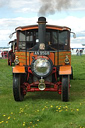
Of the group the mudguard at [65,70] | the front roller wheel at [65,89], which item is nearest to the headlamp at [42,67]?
the mudguard at [65,70]

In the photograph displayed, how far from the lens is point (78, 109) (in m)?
6.14

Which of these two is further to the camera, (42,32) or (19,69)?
(19,69)

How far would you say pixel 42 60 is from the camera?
719 centimetres

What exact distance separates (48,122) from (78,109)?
1.17 meters

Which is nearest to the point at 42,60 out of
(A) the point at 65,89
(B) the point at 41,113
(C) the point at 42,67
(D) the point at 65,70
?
(C) the point at 42,67

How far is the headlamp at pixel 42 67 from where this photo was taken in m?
7.17

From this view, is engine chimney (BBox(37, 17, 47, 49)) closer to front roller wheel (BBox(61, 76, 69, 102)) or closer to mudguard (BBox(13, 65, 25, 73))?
mudguard (BBox(13, 65, 25, 73))

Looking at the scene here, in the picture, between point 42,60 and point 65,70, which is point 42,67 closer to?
point 42,60

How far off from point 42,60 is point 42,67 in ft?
0.69

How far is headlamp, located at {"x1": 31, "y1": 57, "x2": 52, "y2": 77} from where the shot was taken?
7.17 meters

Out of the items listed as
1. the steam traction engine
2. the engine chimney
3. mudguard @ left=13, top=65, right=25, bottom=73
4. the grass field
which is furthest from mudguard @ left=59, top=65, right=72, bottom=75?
mudguard @ left=13, top=65, right=25, bottom=73

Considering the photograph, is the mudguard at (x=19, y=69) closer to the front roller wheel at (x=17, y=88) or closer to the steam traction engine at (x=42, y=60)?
the steam traction engine at (x=42, y=60)

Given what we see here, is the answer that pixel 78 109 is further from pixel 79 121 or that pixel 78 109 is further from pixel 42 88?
pixel 42 88

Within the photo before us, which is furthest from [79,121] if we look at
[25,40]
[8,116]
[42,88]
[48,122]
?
[25,40]
